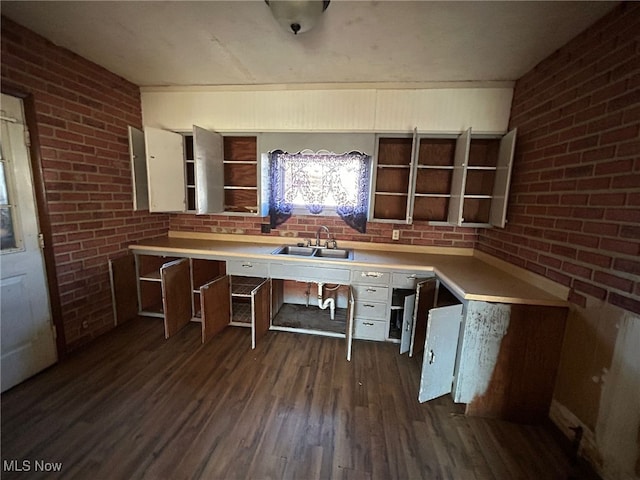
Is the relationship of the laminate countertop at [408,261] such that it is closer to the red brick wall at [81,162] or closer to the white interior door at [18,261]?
the red brick wall at [81,162]

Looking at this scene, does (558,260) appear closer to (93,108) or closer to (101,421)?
(101,421)

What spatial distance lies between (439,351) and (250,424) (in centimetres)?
129

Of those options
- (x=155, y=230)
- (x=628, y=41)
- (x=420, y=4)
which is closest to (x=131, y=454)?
(x=155, y=230)

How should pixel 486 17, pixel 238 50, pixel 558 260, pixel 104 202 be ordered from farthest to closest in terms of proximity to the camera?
pixel 104 202 → pixel 238 50 → pixel 558 260 → pixel 486 17

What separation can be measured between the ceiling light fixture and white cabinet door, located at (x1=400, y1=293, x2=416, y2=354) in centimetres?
206

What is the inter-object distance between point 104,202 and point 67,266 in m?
0.63

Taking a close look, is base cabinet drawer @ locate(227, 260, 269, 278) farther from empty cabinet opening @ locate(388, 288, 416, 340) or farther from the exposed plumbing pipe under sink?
empty cabinet opening @ locate(388, 288, 416, 340)

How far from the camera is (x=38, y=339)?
6.32ft

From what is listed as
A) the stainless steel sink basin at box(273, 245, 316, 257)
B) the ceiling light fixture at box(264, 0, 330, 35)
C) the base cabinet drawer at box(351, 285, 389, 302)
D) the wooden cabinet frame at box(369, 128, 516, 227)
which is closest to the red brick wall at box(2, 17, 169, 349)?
the stainless steel sink basin at box(273, 245, 316, 257)

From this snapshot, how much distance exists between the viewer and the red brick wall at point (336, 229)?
273 cm

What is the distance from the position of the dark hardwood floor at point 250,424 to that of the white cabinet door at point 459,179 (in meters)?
1.39

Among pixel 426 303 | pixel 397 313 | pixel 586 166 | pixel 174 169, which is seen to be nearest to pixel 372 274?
pixel 426 303

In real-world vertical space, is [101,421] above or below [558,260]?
below

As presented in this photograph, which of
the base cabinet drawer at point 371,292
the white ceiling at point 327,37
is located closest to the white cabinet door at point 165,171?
the white ceiling at point 327,37
